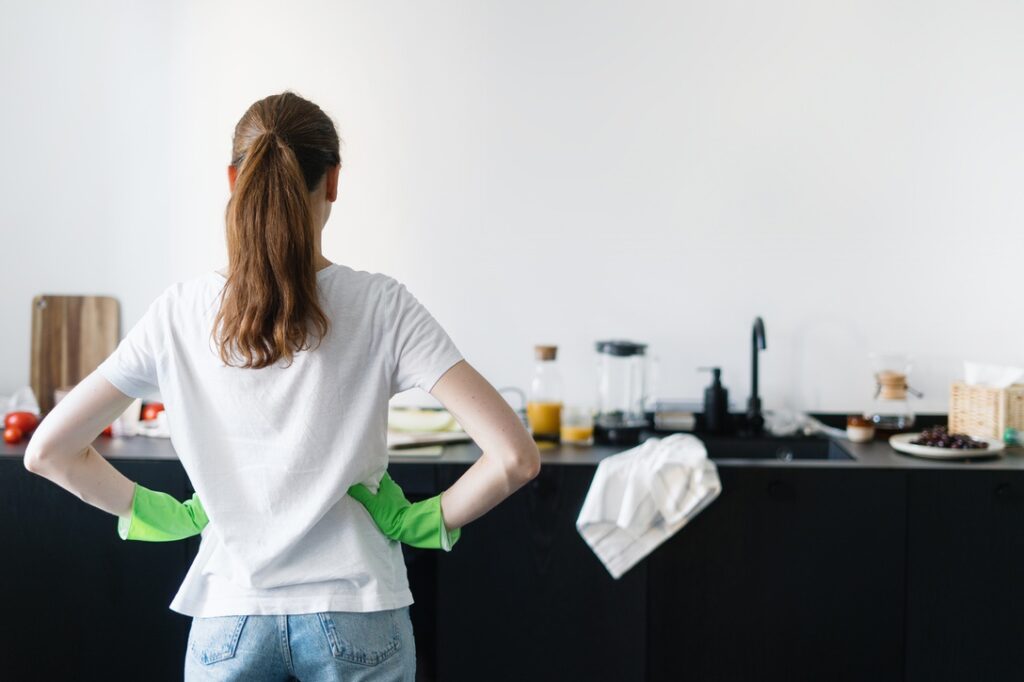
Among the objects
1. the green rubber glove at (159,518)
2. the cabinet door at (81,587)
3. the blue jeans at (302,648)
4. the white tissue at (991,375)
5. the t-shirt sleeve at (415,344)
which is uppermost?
the t-shirt sleeve at (415,344)

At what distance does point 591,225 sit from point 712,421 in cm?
56

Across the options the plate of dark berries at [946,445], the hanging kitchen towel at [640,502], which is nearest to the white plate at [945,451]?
the plate of dark berries at [946,445]

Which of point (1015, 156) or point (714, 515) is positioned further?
point (1015, 156)

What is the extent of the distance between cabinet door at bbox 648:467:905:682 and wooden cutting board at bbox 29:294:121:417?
4.85ft

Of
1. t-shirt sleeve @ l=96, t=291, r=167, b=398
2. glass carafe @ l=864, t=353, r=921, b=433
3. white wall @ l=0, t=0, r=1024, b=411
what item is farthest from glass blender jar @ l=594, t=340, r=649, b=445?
t-shirt sleeve @ l=96, t=291, r=167, b=398

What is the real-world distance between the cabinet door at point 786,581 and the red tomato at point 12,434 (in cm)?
142

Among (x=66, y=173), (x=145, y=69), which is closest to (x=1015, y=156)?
(x=145, y=69)

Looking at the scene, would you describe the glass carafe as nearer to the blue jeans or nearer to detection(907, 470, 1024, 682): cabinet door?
detection(907, 470, 1024, 682): cabinet door

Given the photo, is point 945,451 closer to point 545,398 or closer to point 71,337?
point 545,398

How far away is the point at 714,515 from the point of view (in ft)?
6.41

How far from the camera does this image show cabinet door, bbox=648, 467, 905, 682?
76.5 inches

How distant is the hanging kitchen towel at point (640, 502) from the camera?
6.27ft

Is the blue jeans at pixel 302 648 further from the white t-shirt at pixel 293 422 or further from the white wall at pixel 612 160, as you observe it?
the white wall at pixel 612 160

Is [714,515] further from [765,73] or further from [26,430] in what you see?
[26,430]
